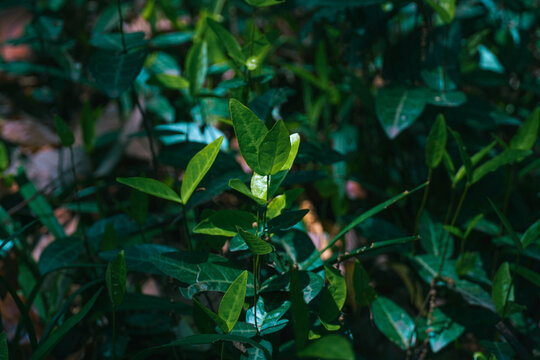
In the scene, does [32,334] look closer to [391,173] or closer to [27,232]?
[27,232]

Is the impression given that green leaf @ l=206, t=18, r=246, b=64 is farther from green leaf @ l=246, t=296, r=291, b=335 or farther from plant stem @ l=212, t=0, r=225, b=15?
plant stem @ l=212, t=0, r=225, b=15

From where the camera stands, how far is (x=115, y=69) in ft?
3.34

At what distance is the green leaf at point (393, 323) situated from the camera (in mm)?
980

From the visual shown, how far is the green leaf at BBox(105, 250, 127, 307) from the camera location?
29.8 inches

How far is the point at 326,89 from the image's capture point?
5.35 feet

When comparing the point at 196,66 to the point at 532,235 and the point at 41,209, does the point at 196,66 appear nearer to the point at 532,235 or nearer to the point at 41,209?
the point at 41,209

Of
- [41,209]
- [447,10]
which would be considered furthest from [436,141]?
[41,209]

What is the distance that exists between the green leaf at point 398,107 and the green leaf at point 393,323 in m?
0.40

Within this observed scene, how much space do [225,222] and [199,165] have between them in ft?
0.35

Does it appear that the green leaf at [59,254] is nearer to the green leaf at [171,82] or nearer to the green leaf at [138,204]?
the green leaf at [138,204]

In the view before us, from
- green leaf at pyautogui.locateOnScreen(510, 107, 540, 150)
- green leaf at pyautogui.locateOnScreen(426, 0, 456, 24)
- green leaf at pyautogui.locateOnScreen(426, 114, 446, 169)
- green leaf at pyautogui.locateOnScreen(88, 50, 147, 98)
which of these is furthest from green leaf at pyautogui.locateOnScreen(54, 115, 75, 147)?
green leaf at pyautogui.locateOnScreen(510, 107, 540, 150)

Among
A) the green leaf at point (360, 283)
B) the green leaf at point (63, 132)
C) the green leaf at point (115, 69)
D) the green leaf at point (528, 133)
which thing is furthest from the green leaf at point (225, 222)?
the green leaf at point (528, 133)

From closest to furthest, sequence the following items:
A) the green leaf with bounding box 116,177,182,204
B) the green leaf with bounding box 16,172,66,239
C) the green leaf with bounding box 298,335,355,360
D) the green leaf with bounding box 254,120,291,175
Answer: the green leaf with bounding box 298,335,355,360, the green leaf with bounding box 254,120,291,175, the green leaf with bounding box 116,177,182,204, the green leaf with bounding box 16,172,66,239

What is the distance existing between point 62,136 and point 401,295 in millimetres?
1014
